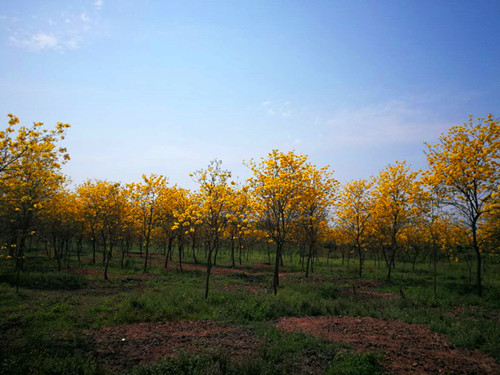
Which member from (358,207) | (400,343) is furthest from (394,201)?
(400,343)

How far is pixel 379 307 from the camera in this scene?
1277 cm

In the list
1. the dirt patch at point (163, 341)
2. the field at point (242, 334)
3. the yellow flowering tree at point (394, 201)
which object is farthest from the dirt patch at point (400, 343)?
the yellow flowering tree at point (394, 201)

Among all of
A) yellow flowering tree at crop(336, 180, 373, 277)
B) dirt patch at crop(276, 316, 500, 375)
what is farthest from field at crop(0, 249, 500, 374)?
yellow flowering tree at crop(336, 180, 373, 277)

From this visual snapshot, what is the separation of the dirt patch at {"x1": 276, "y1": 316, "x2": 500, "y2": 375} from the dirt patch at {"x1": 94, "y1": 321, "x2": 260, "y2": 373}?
219cm

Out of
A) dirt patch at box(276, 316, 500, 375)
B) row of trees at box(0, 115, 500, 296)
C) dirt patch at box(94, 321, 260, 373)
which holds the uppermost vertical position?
row of trees at box(0, 115, 500, 296)

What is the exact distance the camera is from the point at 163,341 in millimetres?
8648

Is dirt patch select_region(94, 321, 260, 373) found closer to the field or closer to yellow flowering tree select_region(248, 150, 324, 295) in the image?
the field

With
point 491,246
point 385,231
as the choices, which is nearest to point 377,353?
point 491,246

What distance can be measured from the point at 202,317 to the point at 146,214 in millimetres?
16017

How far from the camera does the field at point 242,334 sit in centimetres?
670

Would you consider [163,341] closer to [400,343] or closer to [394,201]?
[400,343]

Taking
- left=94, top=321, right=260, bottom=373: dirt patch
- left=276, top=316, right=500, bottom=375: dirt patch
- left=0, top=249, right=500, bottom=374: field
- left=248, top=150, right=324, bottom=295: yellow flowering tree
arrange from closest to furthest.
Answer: left=276, top=316, right=500, bottom=375: dirt patch < left=0, top=249, right=500, bottom=374: field < left=94, top=321, right=260, bottom=373: dirt patch < left=248, top=150, right=324, bottom=295: yellow flowering tree

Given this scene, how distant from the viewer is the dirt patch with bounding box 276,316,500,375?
21.6 feet

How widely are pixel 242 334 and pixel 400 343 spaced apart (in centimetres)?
506
